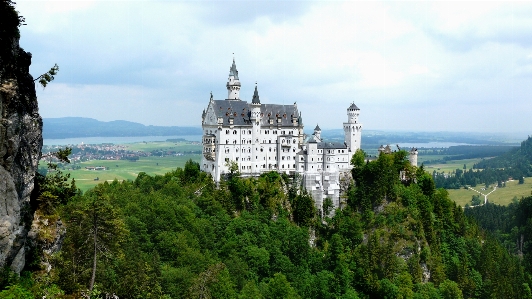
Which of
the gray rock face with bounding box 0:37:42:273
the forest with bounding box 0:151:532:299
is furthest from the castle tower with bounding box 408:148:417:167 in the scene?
the gray rock face with bounding box 0:37:42:273

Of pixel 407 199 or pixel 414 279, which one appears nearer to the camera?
pixel 414 279

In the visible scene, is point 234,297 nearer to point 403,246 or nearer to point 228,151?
point 228,151

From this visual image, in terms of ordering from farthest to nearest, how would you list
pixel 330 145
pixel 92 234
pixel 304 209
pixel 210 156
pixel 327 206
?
pixel 330 145
pixel 327 206
pixel 304 209
pixel 210 156
pixel 92 234

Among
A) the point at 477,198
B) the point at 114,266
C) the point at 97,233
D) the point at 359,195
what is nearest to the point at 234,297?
the point at 114,266

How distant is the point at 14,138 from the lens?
2828 centimetres

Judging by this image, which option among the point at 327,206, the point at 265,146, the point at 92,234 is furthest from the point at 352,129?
the point at 92,234

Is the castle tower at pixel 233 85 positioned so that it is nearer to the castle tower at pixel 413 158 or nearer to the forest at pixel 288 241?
the forest at pixel 288 241

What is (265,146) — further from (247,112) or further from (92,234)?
(92,234)

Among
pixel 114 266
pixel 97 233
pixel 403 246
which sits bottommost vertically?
pixel 403 246

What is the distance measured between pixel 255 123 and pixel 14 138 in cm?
5676

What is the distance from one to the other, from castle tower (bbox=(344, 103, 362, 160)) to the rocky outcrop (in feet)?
220

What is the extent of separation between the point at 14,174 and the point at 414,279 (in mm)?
65626

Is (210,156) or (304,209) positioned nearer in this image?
(210,156)

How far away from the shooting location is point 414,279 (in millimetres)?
78812
